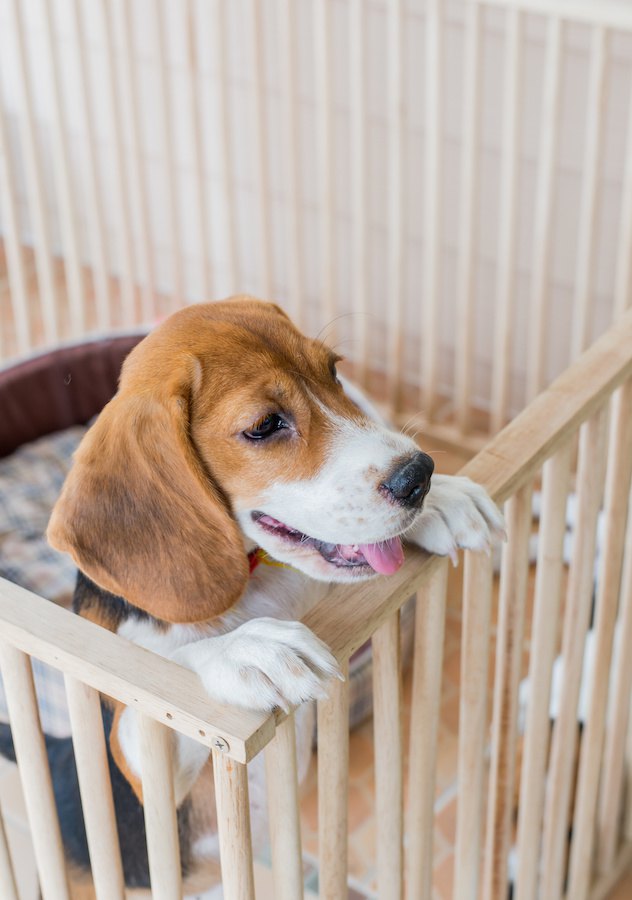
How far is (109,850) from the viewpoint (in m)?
1.04

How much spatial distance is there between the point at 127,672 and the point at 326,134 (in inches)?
71.5

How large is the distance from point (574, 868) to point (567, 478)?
790 millimetres

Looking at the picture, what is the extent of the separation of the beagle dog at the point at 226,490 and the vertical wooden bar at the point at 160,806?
84mm

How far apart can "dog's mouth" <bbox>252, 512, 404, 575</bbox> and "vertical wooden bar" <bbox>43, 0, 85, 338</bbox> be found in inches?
71.7

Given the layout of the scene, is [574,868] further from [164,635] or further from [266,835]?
[164,635]

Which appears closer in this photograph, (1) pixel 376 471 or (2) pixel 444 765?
(1) pixel 376 471

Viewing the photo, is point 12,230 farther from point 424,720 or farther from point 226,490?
point 424,720

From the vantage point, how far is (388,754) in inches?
43.2

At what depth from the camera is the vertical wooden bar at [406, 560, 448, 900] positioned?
112 cm

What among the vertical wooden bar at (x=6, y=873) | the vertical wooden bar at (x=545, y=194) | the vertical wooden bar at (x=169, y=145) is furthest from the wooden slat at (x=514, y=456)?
the vertical wooden bar at (x=169, y=145)

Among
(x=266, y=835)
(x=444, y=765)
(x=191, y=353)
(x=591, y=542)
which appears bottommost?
(x=444, y=765)

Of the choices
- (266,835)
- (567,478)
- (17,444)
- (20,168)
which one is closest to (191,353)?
(567,478)

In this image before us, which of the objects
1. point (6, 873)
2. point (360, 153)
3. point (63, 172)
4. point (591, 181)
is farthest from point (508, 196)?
point (6, 873)

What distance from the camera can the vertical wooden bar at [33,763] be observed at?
1.01 metres
